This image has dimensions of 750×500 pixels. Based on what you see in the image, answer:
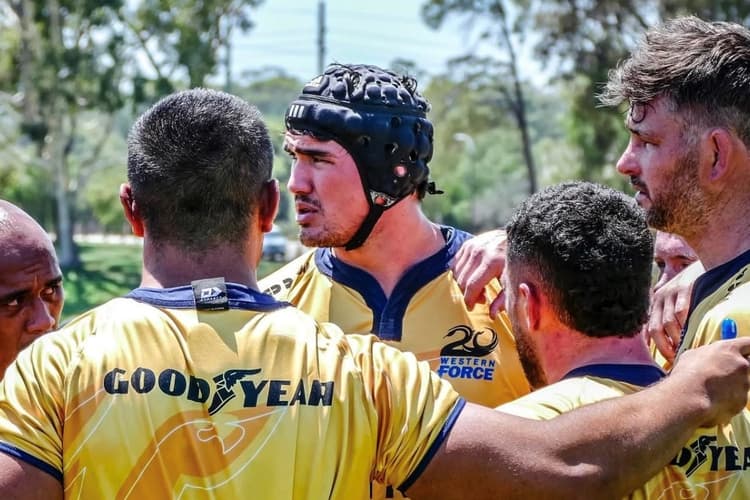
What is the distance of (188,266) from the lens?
2.71 m

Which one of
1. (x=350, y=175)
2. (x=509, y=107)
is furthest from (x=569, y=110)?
(x=350, y=175)

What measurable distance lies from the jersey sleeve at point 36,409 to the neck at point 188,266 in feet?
1.04

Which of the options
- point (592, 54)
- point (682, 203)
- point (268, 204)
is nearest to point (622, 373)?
point (682, 203)

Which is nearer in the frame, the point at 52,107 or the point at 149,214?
the point at 149,214

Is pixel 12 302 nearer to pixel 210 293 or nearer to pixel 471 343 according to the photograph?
pixel 210 293

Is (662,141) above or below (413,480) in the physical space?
above

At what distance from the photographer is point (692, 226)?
11.2ft

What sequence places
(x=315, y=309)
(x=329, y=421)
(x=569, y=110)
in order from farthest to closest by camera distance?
1. (x=569, y=110)
2. (x=315, y=309)
3. (x=329, y=421)

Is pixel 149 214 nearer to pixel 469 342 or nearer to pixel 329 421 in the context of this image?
pixel 329 421

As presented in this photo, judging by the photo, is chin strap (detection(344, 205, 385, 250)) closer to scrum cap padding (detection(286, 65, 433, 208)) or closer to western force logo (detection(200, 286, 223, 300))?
scrum cap padding (detection(286, 65, 433, 208))

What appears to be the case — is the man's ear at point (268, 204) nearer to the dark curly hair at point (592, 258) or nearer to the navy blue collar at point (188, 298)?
the navy blue collar at point (188, 298)

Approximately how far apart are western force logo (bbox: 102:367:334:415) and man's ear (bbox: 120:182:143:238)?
0.45 metres

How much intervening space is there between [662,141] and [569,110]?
29755 mm

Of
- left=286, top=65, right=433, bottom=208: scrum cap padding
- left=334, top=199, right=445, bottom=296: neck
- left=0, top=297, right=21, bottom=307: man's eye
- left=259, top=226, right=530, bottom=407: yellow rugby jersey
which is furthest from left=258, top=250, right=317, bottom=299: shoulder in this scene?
left=0, top=297, right=21, bottom=307: man's eye
